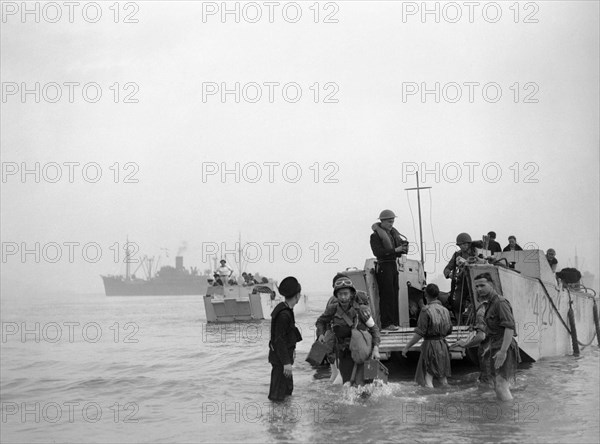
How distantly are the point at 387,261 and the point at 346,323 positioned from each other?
141 inches

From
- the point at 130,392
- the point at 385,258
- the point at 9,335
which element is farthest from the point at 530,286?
the point at 9,335

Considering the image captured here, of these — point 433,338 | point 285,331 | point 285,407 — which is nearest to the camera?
point 285,331

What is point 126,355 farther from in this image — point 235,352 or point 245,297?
point 245,297

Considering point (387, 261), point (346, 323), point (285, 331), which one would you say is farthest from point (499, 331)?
point (387, 261)

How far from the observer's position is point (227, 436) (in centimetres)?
945

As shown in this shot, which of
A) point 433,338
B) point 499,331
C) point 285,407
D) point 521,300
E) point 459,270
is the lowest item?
point 285,407

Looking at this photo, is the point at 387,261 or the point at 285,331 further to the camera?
the point at 387,261

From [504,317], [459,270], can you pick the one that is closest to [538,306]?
[459,270]

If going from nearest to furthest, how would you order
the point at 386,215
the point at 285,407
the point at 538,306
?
the point at 285,407 < the point at 386,215 < the point at 538,306

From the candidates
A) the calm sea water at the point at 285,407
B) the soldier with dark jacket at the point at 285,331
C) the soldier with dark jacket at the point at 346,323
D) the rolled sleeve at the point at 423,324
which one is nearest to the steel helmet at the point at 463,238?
the calm sea water at the point at 285,407

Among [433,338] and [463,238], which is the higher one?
[463,238]

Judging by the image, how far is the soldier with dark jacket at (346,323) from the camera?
9.99 meters

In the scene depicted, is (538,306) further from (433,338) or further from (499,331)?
(499,331)

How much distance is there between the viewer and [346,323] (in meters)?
10.0
